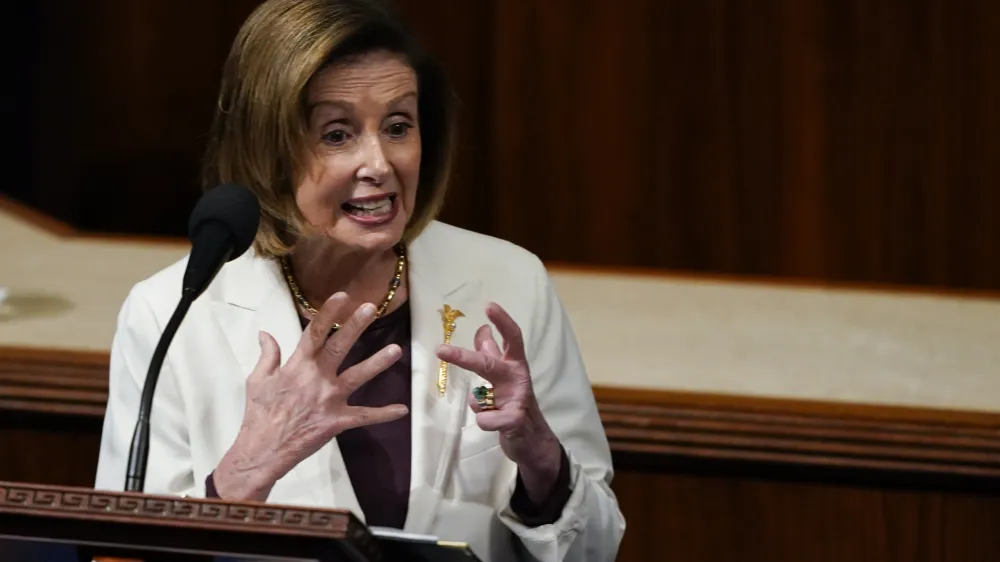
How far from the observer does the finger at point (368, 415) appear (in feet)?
5.13

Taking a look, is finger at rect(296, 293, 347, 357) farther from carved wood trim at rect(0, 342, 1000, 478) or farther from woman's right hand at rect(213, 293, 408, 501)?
carved wood trim at rect(0, 342, 1000, 478)

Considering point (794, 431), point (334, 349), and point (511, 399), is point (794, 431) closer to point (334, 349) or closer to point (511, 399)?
point (511, 399)

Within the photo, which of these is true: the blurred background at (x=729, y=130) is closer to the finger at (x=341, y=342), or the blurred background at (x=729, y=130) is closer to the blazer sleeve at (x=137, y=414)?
the blazer sleeve at (x=137, y=414)

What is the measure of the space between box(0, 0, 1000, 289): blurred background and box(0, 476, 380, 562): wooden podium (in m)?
2.08

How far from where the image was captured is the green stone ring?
1.60 metres

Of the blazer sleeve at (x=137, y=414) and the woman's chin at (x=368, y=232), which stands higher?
the woman's chin at (x=368, y=232)

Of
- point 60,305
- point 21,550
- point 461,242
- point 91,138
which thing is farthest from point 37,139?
point 21,550

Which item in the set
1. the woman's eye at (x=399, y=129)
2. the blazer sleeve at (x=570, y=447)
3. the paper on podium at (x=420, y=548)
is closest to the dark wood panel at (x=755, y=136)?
the blazer sleeve at (x=570, y=447)

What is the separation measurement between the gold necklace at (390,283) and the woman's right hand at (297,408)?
0.94 feet

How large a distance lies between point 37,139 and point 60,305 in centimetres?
91

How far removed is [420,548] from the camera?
53.1 inches

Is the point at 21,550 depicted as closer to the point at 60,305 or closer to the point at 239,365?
the point at 239,365

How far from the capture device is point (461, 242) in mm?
1978

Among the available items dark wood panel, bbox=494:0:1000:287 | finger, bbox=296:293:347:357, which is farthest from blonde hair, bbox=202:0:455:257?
dark wood panel, bbox=494:0:1000:287
